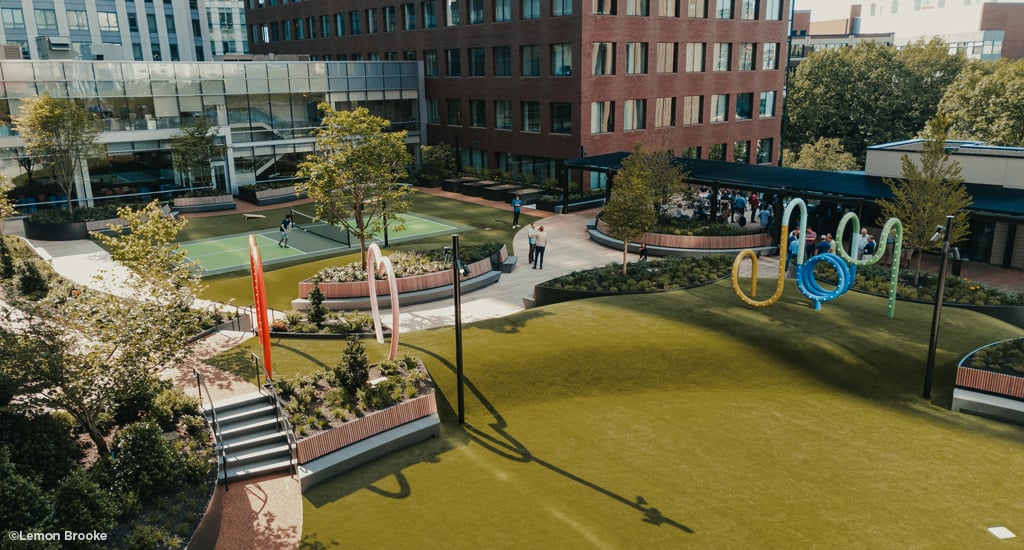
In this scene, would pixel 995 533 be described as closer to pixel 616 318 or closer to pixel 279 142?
pixel 616 318

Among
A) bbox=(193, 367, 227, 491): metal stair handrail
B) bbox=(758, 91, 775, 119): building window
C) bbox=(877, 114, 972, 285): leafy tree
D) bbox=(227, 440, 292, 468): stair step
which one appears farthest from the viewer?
bbox=(758, 91, 775, 119): building window

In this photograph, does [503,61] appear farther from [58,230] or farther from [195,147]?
[58,230]

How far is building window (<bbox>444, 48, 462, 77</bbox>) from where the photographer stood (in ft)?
197

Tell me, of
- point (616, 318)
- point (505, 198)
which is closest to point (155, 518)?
point (616, 318)

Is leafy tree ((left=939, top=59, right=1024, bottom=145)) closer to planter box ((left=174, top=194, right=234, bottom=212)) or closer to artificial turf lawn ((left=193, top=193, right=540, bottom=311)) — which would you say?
artificial turf lawn ((left=193, top=193, right=540, bottom=311))

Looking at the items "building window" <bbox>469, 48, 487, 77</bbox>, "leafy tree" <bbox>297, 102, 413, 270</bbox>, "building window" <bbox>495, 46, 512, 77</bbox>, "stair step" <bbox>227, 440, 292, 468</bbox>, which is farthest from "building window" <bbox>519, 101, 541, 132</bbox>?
"stair step" <bbox>227, 440, 292, 468</bbox>

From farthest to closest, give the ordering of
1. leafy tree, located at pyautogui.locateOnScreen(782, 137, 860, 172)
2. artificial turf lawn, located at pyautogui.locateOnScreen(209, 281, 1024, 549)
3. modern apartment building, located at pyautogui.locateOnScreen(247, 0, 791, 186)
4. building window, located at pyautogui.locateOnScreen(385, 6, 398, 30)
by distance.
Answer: building window, located at pyautogui.locateOnScreen(385, 6, 398, 30) < leafy tree, located at pyautogui.locateOnScreen(782, 137, 860, 172) < modern apartment building, located at pyautogui.locateOnScreen(247, 0, 791, 186) < artificial turf lawn, located at pyautogui.locateOnScreen(209, 281, 1024, 549)

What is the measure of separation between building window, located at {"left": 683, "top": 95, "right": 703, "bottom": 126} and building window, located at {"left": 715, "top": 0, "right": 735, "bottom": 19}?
6507 millimetres

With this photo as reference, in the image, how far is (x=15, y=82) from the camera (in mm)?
44500

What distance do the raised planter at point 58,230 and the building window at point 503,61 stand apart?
30782 millimetres

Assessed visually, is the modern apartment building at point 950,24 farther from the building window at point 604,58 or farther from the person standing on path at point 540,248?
the person standing on path at point 540,248

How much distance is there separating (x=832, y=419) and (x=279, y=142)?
47.4 meters

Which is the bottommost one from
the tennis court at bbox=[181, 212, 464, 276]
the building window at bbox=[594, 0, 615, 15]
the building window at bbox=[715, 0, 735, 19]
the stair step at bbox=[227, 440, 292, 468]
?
the stair step at bbox=[227, 440, 292, 468]

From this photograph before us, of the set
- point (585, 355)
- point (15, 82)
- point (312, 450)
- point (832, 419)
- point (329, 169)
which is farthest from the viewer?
point (15, 82)
